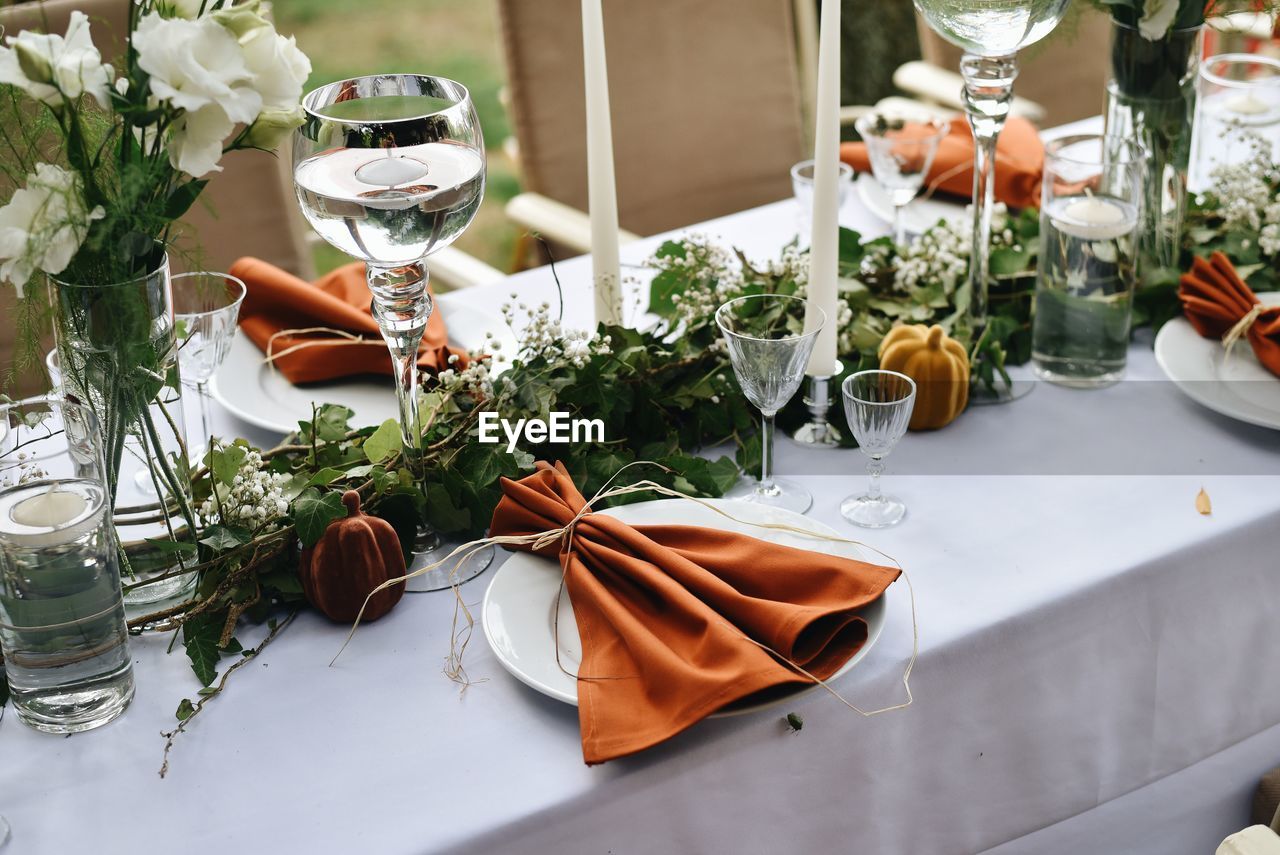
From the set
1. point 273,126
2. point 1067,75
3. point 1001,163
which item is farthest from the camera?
point 1067,75

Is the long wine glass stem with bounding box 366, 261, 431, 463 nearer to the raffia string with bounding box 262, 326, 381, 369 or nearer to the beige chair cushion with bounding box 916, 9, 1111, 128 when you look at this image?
the raffia string with bounding box 262, 326, 381, 369

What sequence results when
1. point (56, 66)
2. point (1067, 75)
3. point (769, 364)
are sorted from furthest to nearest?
point (1067, 75)
point (769, 364)
point (56, 66)

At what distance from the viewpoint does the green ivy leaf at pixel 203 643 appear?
35.2 inches

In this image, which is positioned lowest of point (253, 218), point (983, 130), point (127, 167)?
point (253, 218)

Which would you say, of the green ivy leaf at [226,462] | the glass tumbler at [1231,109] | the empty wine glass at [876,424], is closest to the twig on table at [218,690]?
the green ivy leaf at [226,462]

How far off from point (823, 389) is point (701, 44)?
1165 mm

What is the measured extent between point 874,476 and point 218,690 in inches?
21.4

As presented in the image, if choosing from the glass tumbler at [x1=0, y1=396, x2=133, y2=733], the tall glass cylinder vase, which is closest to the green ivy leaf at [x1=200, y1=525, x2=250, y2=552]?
the glass tumbler at [x1=0, y1=396, x2=133, y2=733]

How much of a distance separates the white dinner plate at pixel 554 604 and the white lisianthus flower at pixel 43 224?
38cm

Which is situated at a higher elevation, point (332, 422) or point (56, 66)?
point (56, 66)

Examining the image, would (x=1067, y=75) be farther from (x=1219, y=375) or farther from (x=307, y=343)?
(x=307, y=343)

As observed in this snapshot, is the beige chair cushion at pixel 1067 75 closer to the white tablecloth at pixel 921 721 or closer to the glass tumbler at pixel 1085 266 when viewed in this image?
the glass tumbler at pixel 1085 266

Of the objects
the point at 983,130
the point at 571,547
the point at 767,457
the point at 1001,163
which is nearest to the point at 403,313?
the point at 571,547

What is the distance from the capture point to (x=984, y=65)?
1.20 meters
